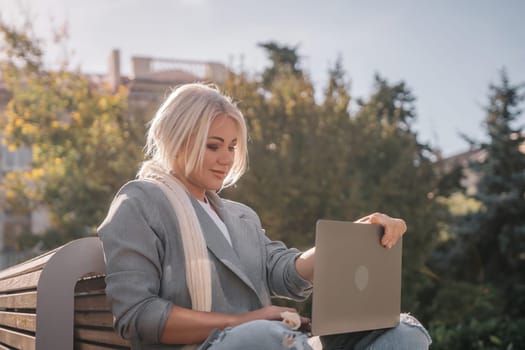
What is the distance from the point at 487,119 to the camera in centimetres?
1347

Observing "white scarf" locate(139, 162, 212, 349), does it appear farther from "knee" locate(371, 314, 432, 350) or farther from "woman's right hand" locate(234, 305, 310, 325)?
"knee" locate(371, 314, 432, 350)

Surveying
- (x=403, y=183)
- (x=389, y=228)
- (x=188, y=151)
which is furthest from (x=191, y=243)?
(x=403, y=183)

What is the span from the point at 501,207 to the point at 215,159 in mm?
11255

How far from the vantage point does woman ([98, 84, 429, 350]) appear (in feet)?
6.48

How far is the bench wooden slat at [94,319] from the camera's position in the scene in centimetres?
219

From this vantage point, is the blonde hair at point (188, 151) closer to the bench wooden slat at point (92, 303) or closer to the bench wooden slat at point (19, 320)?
the bench wooden slat at point (92, 303)

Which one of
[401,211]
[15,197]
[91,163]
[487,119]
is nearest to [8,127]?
[15,197]

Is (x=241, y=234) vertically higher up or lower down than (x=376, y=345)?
higher up

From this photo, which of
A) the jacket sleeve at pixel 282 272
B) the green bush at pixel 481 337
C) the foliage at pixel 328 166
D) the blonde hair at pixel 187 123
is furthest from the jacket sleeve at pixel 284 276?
the foliage at pixel 328 166

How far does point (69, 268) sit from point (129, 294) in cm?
31

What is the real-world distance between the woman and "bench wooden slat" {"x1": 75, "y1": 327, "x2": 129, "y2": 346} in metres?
0.12

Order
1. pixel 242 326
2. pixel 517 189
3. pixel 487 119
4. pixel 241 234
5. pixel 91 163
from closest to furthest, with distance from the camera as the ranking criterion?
pixel 242 326 < pixel 241 234 < pixel 91 163 < pixel 517 189 < pixel 487 119

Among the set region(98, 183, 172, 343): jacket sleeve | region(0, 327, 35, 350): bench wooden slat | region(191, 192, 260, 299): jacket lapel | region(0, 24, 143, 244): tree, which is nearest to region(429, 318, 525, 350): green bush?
region(0, 327, 35, 350): bench wooden slat

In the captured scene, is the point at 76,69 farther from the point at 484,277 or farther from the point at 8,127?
the point at 484,277
